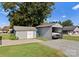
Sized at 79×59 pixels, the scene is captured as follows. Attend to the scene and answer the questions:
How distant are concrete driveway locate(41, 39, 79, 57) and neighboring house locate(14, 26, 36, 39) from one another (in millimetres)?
462

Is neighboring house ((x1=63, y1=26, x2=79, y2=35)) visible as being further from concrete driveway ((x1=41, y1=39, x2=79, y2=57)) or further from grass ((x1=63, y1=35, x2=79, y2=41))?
concrete driveway ((x1=41, y1=39, x2=79, y2=57))

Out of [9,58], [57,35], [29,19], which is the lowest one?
[9,58]

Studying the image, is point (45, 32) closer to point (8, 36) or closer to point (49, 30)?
point (49, 30)

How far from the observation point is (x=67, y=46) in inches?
209

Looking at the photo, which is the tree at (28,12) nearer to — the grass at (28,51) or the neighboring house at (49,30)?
the neighboring house at (49,30)

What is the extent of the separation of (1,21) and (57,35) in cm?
128

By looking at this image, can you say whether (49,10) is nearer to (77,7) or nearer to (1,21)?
(77,7)

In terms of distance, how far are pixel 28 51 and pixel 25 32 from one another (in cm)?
45

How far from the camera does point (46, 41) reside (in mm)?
5473

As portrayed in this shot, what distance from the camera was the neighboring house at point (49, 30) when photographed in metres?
5.38

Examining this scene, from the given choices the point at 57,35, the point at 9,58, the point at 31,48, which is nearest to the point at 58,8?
the point at 57,35

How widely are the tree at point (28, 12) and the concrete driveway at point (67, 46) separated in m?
0.57

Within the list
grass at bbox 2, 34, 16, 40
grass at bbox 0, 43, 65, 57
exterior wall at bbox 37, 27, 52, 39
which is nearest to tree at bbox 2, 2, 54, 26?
exterior wall at bbox 37, 27, 52, 39

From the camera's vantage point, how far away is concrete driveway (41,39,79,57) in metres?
5.26
